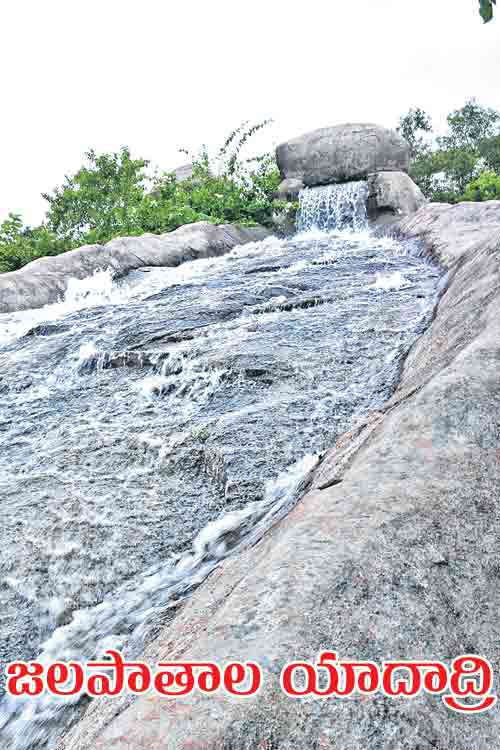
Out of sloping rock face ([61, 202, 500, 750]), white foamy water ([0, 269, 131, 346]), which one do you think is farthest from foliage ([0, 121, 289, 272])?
sloping rock face ([61, 202, 500, 750])

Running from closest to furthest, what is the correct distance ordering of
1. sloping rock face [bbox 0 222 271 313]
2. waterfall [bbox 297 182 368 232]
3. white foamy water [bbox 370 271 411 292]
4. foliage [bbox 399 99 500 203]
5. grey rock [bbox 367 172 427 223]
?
white foamy water [bbox 370 271 411 292]
sloping rock face [bbox 0 222 271 313]
grey rock [bbox 367 172 427 223]
waterfall [bbox 297 182 368 232]
foliage [bbox 399 99 500 203]

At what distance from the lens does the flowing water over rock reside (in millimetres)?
3131

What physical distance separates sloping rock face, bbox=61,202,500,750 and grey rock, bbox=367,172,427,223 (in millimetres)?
16498

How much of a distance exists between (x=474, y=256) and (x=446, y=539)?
5.06 metres

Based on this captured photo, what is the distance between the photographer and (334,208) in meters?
Answer: 19.4

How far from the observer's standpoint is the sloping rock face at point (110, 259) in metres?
11.5

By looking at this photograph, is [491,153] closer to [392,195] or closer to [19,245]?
[392,195]

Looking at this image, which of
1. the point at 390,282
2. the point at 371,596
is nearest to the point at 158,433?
the point at 371,596

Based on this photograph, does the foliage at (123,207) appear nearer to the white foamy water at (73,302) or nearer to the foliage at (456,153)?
the white foamy water at (73,302)

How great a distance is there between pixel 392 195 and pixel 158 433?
15680 millimetres

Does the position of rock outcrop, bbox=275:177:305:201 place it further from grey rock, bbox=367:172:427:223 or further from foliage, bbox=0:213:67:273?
foliage, bbox=0:213:67:273

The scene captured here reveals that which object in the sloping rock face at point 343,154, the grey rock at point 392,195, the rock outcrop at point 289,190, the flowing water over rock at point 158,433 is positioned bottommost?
the flowing water over rock at point 158,433

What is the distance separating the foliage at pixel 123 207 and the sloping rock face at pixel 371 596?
15131 mm

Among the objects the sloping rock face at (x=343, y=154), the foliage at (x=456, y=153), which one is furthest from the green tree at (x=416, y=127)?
the sloping rock face at (x=343, y=154)
